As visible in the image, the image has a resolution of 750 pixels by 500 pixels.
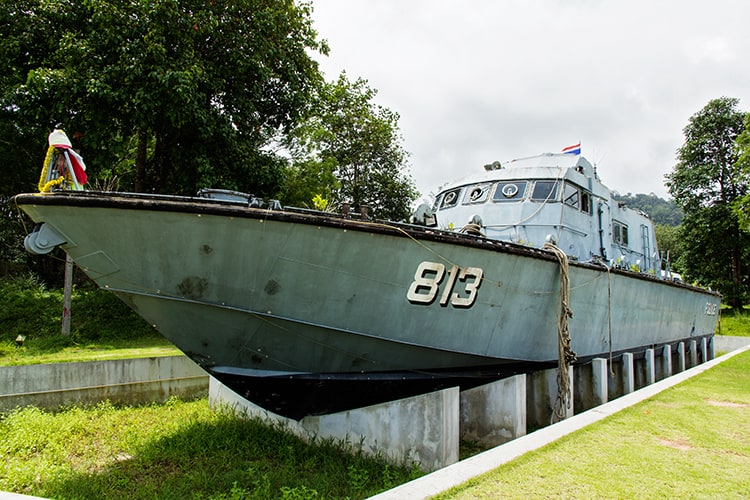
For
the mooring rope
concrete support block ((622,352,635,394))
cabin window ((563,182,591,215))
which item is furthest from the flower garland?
concrete support block ((622,352,635,394))

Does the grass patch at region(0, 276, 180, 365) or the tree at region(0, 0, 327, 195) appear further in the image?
the tree at region(0, 0, 327, 195)

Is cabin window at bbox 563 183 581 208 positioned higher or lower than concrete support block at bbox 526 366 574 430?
higher

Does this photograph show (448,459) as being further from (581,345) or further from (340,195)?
(340,195)

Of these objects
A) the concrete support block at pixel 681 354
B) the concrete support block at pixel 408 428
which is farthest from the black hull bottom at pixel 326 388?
the concrete support block at pixel 681 354

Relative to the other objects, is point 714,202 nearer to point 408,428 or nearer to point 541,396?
point 541,396

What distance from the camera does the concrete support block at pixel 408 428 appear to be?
4.66 meters

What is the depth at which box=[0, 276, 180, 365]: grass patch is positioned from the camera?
8.93 metres

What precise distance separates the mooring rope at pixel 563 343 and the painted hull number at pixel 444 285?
4.39 ft

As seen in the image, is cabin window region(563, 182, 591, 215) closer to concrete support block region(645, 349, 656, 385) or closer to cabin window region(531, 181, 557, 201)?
cabin window region(531, 181, 557, 201)

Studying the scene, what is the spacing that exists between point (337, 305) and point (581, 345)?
14.0 ft

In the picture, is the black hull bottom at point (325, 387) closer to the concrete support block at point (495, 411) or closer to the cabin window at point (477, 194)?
the concrete support block at point (495, 411)

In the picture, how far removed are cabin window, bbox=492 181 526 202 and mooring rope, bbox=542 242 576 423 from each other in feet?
4.45

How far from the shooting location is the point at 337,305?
439 centimetres

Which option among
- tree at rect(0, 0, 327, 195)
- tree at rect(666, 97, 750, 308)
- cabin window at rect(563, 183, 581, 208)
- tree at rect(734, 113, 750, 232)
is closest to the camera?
cabin window at rect(563, 183, 581, 208)
